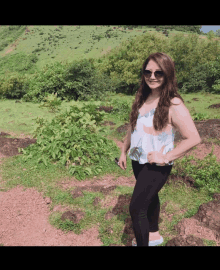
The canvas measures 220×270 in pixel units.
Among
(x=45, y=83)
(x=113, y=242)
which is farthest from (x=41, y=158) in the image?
(x=45, y=83)

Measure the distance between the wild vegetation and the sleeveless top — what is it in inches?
56.8

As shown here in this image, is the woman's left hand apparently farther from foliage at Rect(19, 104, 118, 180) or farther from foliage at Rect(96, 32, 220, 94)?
foliage at Rect(96, 32, 220, 94)

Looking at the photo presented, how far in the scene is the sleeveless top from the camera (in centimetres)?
216

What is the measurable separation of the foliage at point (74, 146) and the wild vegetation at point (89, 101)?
0.02 m

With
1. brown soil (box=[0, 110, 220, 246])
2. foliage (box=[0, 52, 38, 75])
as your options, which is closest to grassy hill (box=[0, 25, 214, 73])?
foliage (box=[0, 52, 38, 75])

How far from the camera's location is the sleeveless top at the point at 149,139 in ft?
7.07

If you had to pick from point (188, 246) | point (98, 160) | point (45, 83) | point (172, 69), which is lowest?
point (45, 83)

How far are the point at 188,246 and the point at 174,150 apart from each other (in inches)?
50.6

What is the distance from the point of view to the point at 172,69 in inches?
84.4

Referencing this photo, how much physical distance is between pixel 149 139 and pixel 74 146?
293cm

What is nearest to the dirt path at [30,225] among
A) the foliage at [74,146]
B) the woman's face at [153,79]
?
the foliage at [74,146]

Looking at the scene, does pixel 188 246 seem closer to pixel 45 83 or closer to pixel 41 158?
pixel 41 158

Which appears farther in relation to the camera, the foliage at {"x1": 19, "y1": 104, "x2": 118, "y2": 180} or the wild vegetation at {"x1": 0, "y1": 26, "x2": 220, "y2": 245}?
the foliage at {"x1": 19, "y1": 104, "x2": 118, "y2": 180}

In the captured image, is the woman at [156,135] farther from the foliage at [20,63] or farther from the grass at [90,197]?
the foliage at [20,63]
